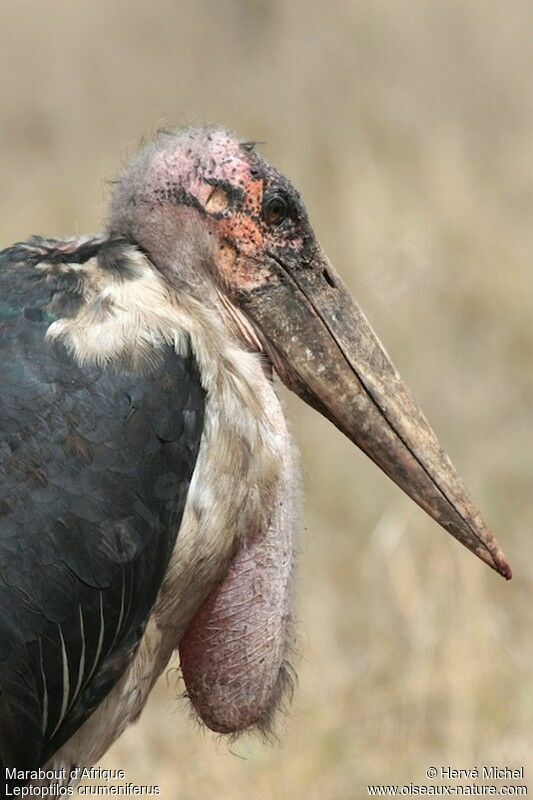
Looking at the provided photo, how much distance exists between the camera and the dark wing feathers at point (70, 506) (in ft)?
8.96

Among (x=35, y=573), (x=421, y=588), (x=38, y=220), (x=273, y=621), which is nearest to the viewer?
(x=35, y=573)

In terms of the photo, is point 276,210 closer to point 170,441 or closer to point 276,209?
point 276,209

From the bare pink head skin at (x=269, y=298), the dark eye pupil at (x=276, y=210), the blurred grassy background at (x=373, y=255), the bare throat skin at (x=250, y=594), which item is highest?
the dark eye pupil at (x=276, y=210)

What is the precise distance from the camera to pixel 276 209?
3133 millimetres

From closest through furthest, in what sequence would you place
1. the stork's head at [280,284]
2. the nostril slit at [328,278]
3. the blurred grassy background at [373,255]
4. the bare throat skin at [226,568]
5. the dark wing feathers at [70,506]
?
the dark wing feathers at [70,506], the bare throat skin at [226,568], the stork's head at [280,284], the nostril slit at [328,278], the blurred grassy background at [373,255]

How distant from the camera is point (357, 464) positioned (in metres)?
6.00

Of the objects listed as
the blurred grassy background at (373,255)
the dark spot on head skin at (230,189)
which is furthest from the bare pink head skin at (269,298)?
the blurred grassy background at (373,255)

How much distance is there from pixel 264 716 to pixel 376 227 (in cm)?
441

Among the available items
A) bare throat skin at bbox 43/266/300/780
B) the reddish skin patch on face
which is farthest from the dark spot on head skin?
bare throat skin at bbox 43/266/300/780

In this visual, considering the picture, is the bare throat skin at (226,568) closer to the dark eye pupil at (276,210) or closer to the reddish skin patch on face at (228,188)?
the reddish skin patch on face at (228,188)

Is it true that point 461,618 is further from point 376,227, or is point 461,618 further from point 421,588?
point 376,227

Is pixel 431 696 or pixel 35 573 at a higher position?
pixel 35 573

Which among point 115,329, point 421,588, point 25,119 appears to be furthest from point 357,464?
point 25,119

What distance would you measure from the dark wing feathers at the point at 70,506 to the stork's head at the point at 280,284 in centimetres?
30
